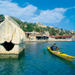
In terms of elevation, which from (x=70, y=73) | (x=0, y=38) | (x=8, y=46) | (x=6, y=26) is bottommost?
(x=70, y=73)

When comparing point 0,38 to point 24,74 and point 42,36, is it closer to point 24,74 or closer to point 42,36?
point 24,74

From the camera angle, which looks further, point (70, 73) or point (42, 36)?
point (42, 36)

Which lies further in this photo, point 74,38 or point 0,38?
point 74,38

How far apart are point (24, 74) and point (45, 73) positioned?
10.3 ft

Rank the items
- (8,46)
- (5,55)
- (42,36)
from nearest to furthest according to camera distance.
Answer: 1. (5,55)
2. (8,46)
3. (42,36)

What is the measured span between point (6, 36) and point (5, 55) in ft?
15.2

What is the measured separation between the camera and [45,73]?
20.0m

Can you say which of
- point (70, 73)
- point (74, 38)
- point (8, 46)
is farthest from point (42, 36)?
point (70, 73)

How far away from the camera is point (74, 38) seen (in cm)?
16538

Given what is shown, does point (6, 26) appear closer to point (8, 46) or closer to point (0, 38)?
point (0, 38)

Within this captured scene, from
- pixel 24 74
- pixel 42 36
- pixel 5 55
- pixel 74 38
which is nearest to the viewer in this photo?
pixel 24 74

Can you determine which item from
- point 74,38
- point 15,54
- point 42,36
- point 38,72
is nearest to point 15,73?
point 38,72

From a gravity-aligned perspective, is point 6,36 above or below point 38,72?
above

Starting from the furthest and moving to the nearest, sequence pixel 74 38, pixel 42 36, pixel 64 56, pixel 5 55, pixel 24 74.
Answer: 1. pixel 74 38
2. pixel 42 36
3. pixel 5 55
4. pixel 64 56
5. pixel 24 74
